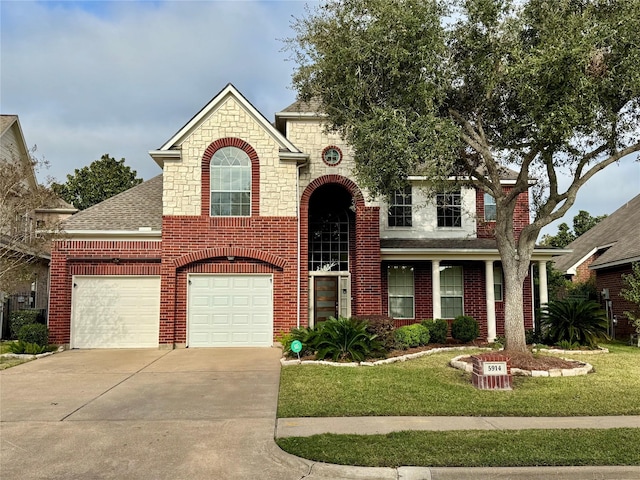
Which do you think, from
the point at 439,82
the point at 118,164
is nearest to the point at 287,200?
the point at 439,82

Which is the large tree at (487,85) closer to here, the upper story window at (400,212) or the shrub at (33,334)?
the upper story window at (400,212)

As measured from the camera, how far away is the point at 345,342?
12.6 m

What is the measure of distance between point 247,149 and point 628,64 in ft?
33.0

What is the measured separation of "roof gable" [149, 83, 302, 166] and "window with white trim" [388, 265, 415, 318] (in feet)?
18.4

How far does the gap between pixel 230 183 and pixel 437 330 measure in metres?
7.74

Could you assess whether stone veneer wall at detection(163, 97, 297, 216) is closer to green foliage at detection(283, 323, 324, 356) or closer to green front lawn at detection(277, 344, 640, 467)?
green foliage at detection(283, 323, 324, 356)

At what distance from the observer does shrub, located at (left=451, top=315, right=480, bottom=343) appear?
53.1ft

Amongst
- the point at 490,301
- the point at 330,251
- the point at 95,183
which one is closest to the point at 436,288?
the point at 490,301

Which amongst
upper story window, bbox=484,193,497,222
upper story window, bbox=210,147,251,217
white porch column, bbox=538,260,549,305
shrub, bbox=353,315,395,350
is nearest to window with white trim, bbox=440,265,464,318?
upper story window, bbox=484,193,497,222

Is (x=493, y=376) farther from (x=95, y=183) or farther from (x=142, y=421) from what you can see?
(x=95, y=183)

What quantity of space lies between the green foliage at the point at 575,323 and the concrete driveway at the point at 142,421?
852 centimetres

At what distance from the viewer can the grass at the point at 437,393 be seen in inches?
308

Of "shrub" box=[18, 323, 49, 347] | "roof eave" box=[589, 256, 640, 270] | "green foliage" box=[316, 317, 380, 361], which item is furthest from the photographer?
"roof eave" box=[589, 256, 640, 270]

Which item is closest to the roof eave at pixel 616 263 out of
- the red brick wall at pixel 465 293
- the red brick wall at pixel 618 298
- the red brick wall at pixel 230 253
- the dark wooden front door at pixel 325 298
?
the red brick wall at pixel 618 298
